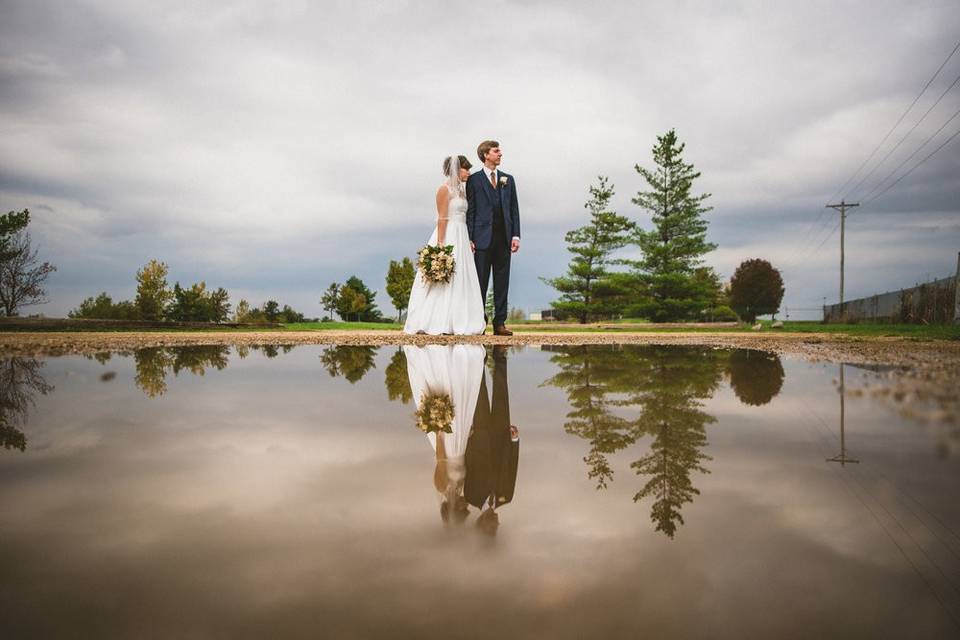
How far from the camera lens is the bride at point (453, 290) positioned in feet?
33.6

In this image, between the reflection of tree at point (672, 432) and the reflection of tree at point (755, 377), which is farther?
the reflection of tree at point (755, 377)

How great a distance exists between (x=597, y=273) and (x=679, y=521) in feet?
107

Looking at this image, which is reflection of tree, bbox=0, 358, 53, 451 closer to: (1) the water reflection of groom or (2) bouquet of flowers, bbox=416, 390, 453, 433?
(2) bouquet of flowers, bbox=416, 390, 453, 433

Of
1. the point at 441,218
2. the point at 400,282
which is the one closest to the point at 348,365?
the point at 441,218

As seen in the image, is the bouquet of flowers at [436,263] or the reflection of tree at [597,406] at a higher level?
the bouquet of flowers at [436,263]

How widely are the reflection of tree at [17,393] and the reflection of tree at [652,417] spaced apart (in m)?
2.01

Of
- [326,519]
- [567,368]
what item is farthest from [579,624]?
[567,368]

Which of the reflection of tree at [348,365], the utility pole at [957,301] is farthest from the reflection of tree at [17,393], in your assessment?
the utility pole at [957,301]

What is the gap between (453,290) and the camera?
10266 millimetres

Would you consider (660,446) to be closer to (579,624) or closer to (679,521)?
(679,521)

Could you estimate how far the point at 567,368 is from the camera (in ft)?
15.1

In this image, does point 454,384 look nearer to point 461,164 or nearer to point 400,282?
point 461,164

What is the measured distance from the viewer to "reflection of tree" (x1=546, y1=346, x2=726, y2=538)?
1455mm

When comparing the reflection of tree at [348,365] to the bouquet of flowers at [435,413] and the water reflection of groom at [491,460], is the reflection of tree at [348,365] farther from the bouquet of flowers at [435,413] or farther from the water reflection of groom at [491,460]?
the water reflection of groom at [491,460]
